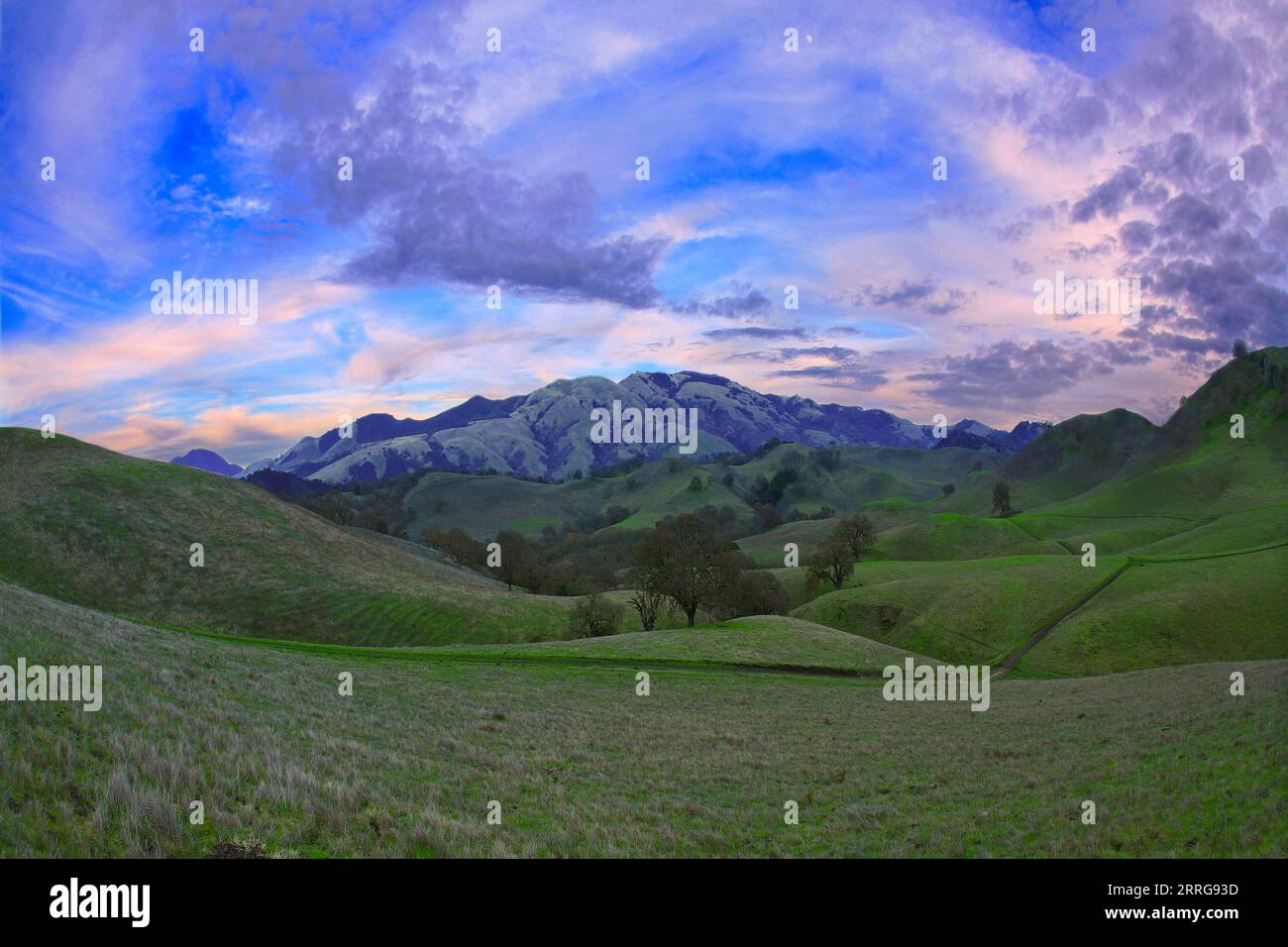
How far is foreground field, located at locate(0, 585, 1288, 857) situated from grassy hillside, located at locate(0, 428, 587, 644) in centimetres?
4002

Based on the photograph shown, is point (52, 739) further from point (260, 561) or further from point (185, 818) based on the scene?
point (260, 561)

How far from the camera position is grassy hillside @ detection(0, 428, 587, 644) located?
66.8 m

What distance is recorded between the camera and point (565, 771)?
61.5 feet

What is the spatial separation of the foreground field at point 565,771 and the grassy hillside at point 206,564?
131 ft

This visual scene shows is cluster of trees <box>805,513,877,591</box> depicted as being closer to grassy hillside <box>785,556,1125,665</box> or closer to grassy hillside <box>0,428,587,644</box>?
grassy hillside <box>785,556,1125,665</box>

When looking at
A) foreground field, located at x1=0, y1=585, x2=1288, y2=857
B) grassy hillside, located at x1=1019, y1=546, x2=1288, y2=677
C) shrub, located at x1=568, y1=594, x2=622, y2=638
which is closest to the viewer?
foreground field, located at x1=0, y1=585, x2=1288, y2=857

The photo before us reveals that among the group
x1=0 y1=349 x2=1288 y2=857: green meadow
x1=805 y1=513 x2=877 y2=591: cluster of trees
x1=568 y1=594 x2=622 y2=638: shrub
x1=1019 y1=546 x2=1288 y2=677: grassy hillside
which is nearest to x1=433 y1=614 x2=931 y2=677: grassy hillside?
x1=0 y1=349 x2=1288 y2=857: green meadow

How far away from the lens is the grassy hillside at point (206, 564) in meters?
66.8

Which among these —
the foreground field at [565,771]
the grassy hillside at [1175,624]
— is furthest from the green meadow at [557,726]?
the grassy hillside at [1175,624]

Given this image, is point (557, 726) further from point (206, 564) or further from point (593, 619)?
point (206, 564)

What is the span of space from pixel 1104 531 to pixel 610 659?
139271 mm

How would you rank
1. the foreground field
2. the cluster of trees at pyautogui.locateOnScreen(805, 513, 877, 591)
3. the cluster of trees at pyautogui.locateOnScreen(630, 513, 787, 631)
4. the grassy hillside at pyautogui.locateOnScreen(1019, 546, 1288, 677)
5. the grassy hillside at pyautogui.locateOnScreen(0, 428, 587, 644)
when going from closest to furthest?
the foreground field → the grassy hillside at pyautogui.locateOnScreen(0, 428, 587, 644) → the grassy hillside at pyautogui.locateOnScreen(1019, 546, 1288, 677) → the cluster of trees at pyautogui.locateOnScreen(630, 513, 787, 631) → the cluster of trees at pyautogui.locateOnScreen(805, 513, 877, 591)

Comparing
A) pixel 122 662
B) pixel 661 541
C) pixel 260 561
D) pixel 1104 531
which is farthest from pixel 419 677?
pixel 1104 531

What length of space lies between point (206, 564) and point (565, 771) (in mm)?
73438
